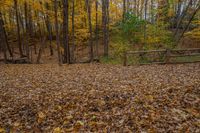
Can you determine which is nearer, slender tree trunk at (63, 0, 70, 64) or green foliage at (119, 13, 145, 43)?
slender tree trunk at (63, 0, 70, 64)

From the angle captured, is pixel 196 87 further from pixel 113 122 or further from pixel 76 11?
pixel 76 11

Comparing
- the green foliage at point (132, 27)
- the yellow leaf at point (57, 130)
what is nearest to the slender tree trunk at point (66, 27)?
the green foliage at point (132, 27)

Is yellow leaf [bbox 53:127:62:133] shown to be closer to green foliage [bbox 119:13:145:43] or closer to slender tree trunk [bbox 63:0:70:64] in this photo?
slender tree trunk [bbox 63:0:70:64]

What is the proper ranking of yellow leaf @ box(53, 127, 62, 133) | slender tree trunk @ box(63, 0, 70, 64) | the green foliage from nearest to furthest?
yellow leaf @ box(53, 127, 62, 133), slender tree trunk @ box(63, 0, 70, 64), the green foliage

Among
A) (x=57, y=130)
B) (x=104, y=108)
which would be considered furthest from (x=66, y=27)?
(x=57, y=130)

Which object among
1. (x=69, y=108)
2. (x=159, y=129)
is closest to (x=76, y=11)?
(x=69, y=108)

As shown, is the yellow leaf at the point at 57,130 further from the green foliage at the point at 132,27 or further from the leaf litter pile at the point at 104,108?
the green foliage at the point at 132,27

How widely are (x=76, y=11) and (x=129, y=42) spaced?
7.79 m

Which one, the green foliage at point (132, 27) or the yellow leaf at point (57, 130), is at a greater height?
the green foliage at point (132, 27)

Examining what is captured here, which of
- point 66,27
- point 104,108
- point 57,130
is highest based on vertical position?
point 66,27

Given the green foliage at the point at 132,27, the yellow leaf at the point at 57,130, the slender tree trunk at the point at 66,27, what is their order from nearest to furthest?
1. the yellow leaf at the point at 57,130
2. the slender tree trunk at the point at 66,27
3. the green foliage at the point at 132,27

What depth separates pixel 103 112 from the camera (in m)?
5.66

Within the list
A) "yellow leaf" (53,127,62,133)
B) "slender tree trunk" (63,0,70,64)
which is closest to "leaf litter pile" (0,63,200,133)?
"yellow leaf" (53,127,62,133)

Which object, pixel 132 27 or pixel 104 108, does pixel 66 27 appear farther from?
pixel 104 108
